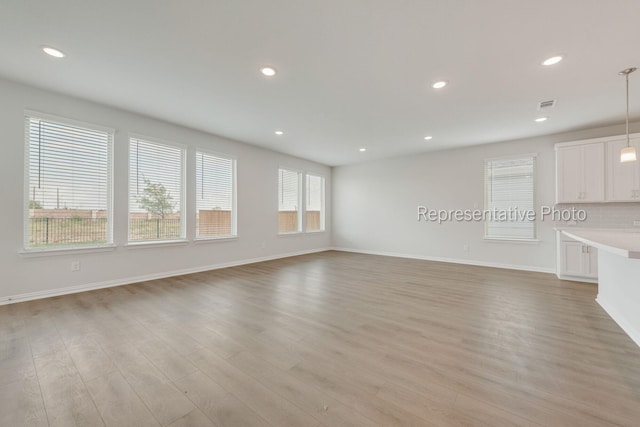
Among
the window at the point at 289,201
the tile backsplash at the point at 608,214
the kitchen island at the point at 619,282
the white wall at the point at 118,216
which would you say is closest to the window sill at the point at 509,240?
the tile backsplash at the point at 608,214

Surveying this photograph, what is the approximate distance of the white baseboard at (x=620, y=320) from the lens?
7.82 feet

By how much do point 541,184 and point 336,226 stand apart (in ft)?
17.6

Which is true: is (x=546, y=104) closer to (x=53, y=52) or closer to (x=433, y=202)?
(x=433, y=202)

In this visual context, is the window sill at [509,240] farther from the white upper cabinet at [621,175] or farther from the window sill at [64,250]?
the window sill at [64,250]

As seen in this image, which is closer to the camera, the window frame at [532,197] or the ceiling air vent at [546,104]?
the ceiling air vent at [546,104]

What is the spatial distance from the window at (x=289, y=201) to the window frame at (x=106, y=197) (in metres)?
3.65

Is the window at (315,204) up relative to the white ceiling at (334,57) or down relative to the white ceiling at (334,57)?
down

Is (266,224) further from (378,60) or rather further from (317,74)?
(378,60)

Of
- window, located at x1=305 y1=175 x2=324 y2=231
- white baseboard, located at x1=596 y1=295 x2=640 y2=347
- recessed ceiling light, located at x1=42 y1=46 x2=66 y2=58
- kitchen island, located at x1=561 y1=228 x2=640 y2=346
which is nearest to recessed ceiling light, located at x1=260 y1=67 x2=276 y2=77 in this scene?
recessed ceiling light, located at x1=42 y1=46 x2=66 y2=58

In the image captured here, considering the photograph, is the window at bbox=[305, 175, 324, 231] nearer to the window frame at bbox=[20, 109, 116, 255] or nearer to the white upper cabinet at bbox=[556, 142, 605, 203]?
the window frame at bbox=[20, 109, 116, 255]

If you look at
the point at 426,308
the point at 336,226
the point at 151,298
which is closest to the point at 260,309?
the point at 151,298

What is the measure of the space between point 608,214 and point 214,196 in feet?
24.7

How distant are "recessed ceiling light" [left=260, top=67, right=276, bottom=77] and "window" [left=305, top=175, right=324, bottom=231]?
4954mm

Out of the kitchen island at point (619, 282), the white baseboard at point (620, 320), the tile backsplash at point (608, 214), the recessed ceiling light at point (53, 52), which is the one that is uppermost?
the recessed ceiling light at point (53, 52)
